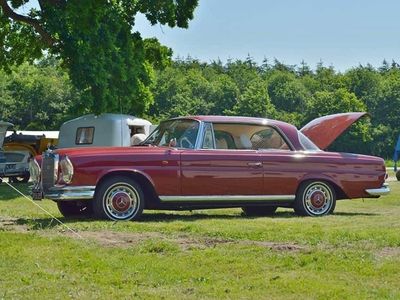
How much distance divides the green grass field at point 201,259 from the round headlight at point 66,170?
58 cm

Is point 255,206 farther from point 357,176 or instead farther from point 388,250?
point 388,250

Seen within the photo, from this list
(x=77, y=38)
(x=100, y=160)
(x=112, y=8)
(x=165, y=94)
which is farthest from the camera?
(x=165, y=94)

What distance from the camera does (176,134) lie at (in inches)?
422

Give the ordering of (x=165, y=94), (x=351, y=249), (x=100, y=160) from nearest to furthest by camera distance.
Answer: (x=351, y=249)
(x=100, y=160)
(x=165, y=94)

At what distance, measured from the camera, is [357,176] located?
1120 cm

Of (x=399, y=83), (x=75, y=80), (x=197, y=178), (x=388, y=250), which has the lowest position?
(x=388, y=250)

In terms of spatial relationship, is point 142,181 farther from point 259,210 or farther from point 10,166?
point 10,166

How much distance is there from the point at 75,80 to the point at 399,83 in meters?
66.4

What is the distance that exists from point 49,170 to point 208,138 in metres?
2.36

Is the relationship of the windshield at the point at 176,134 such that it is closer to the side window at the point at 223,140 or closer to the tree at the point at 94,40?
the side window at the point at 223,140

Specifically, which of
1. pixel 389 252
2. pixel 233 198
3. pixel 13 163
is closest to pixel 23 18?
pixel 13 163

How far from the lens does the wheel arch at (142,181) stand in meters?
9.83

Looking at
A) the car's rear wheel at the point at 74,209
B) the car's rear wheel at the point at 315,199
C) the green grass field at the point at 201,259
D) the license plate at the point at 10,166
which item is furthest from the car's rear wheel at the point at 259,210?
the license plate at the point at 10,166

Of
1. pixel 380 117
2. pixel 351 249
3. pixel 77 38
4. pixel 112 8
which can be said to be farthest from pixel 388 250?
pixel 380 117
